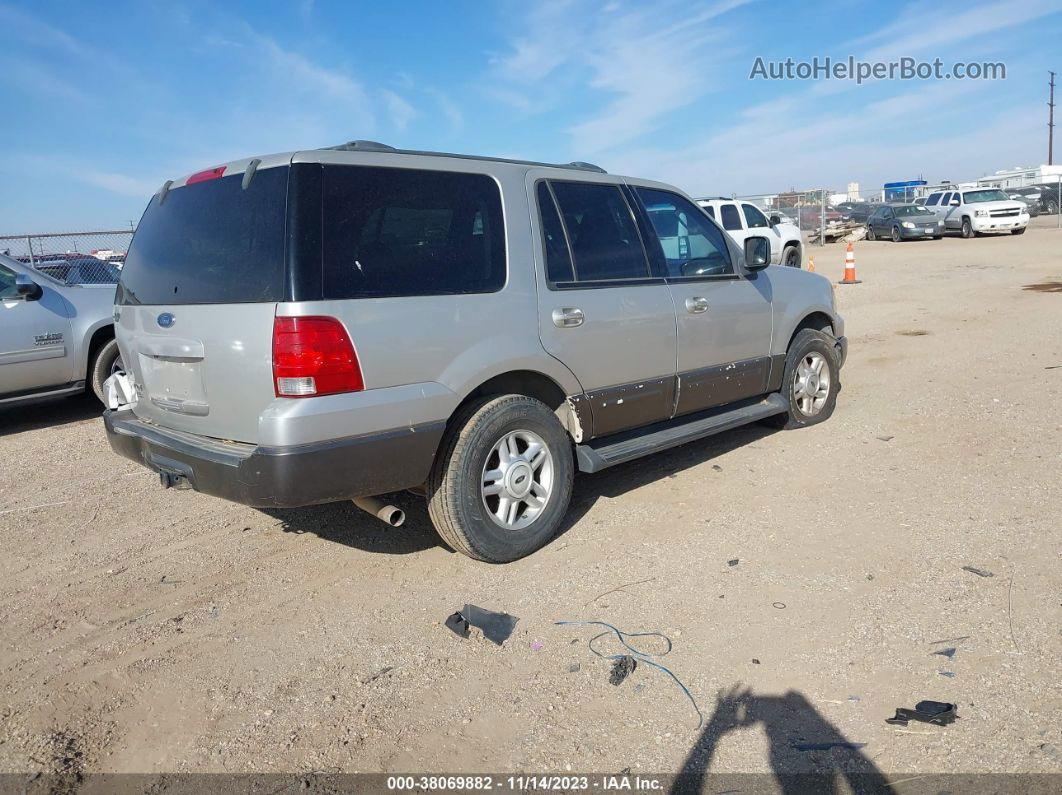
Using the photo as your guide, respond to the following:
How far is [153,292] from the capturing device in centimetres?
406

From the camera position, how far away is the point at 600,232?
184 inches

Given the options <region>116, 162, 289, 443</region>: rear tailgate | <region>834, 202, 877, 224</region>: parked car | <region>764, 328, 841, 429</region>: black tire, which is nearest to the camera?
<region>116, 162, 289, 443</region>: rear tailgate

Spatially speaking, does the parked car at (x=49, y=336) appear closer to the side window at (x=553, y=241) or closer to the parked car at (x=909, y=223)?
the side window at (x=553, y=241)

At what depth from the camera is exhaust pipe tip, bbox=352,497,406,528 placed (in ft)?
12.6

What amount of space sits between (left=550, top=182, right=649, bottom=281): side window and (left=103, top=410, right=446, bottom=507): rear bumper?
4.52 feet

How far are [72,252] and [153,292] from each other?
12.0 m

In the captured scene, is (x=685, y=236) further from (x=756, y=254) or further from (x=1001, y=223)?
(x=1001, y=223)

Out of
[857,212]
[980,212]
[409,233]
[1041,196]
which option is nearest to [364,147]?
[409,233]

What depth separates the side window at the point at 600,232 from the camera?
450cm

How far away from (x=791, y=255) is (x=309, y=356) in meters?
17.8

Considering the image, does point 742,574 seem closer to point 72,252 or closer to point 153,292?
point 153,292

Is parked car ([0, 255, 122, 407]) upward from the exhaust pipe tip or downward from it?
upward

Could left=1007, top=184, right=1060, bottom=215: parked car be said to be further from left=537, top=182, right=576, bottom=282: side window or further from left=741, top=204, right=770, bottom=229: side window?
left=537, top=182, right=576, bottom=282: side window

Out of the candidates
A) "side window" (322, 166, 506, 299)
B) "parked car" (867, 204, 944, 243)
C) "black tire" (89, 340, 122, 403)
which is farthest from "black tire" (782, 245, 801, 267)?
"side window" (322, 166, 506, 299)
